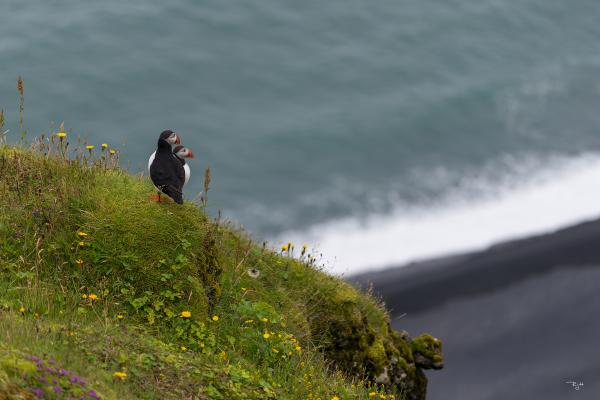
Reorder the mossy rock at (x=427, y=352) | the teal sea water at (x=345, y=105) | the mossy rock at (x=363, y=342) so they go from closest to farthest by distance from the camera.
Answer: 1. the mossy rock at (x=363, y=342)
2. the mossy rock at (x=427, y=352)
3. the teal sea water at (x=345, y=105)

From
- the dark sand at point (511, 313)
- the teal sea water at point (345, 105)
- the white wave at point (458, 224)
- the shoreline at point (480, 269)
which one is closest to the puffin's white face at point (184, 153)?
the dark sand at point (511, 313)

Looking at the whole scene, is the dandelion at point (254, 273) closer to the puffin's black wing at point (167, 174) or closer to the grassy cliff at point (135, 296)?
the grassy cliff at point (135, 296)

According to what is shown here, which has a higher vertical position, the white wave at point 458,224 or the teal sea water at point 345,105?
the teal sea water at point 345,105

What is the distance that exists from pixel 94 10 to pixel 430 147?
54.9ft

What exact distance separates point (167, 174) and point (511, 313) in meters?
15.1

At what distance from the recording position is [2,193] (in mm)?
11375

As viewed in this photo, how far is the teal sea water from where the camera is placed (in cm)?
2988

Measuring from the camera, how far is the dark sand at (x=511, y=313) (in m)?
20.8

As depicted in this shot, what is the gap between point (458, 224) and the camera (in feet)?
94.8

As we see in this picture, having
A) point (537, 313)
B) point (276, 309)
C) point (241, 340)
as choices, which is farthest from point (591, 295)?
point (241, 340)

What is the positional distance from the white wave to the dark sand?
2.72 feet

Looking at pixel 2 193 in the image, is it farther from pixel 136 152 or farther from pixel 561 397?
pixel 136 152

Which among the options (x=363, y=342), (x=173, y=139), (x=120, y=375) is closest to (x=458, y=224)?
(x=363, y=342)

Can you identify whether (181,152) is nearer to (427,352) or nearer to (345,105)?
(427,352)
